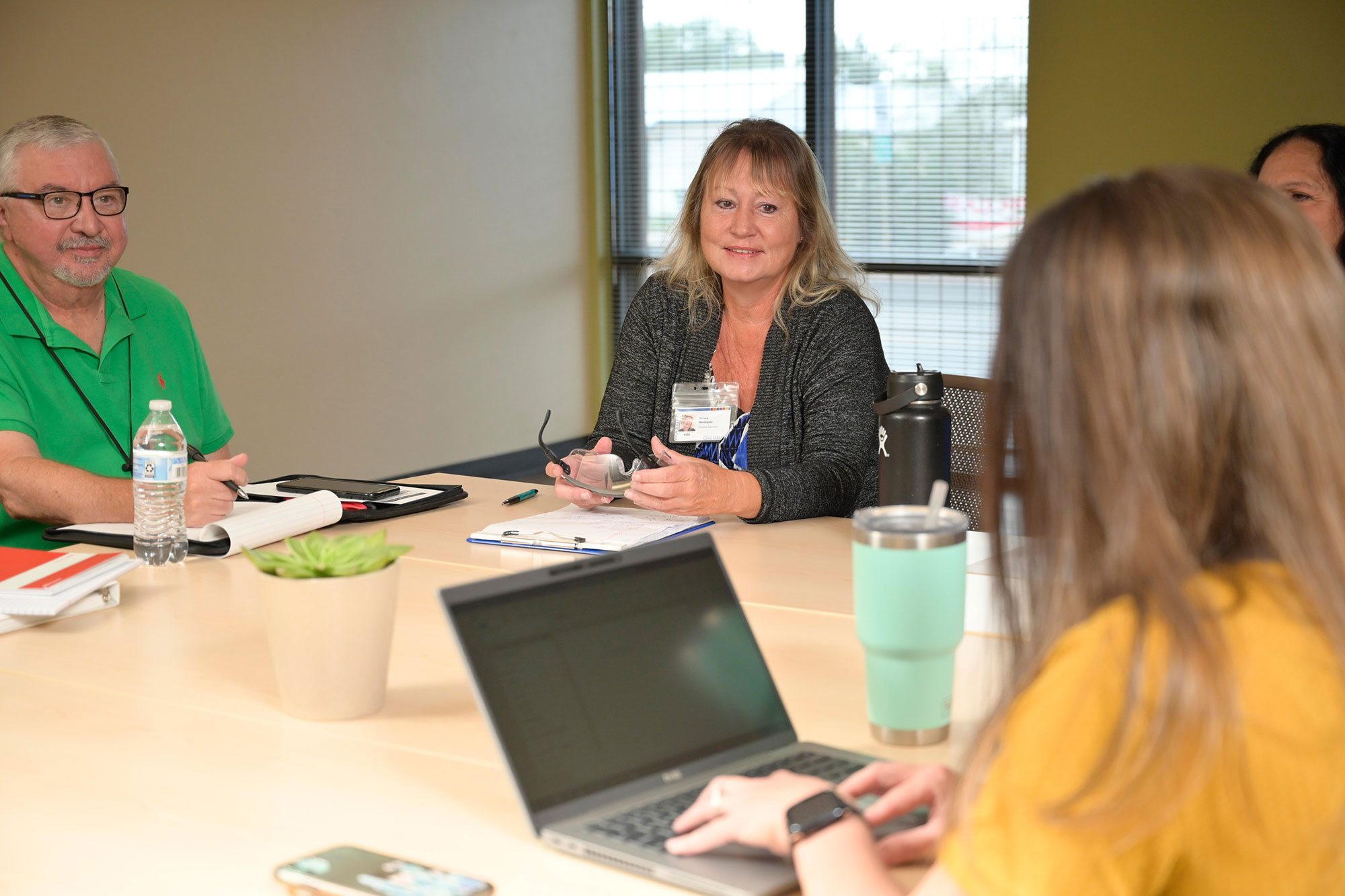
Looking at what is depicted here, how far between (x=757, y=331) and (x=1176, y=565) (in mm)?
1954

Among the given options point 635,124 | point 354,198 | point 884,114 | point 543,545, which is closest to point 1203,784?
point 543,545

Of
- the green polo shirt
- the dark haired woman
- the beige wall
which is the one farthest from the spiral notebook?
the beige wall

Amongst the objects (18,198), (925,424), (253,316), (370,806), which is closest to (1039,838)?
(370,806)

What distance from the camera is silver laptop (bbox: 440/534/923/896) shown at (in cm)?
94

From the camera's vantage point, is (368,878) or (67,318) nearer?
(368,878)

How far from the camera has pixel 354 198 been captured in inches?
217

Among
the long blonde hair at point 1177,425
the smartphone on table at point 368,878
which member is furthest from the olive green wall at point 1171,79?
the smartphone on table at point 368,878

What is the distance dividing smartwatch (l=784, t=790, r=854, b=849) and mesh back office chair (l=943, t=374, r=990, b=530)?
1.65 m

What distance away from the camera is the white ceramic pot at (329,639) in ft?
4.00

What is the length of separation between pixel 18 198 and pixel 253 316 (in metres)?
2.60

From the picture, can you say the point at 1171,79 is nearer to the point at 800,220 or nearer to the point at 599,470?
the point at 800,220

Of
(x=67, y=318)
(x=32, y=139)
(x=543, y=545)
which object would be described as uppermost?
(x=32, y=139)

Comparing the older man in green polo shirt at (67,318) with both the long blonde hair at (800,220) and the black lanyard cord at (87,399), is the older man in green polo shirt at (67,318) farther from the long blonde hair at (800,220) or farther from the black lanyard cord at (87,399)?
the long blonde hair at (800,220)

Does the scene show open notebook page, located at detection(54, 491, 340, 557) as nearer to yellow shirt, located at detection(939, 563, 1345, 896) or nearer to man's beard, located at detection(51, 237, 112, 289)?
man's beard, located at detection(51, 237, 112, 289)
